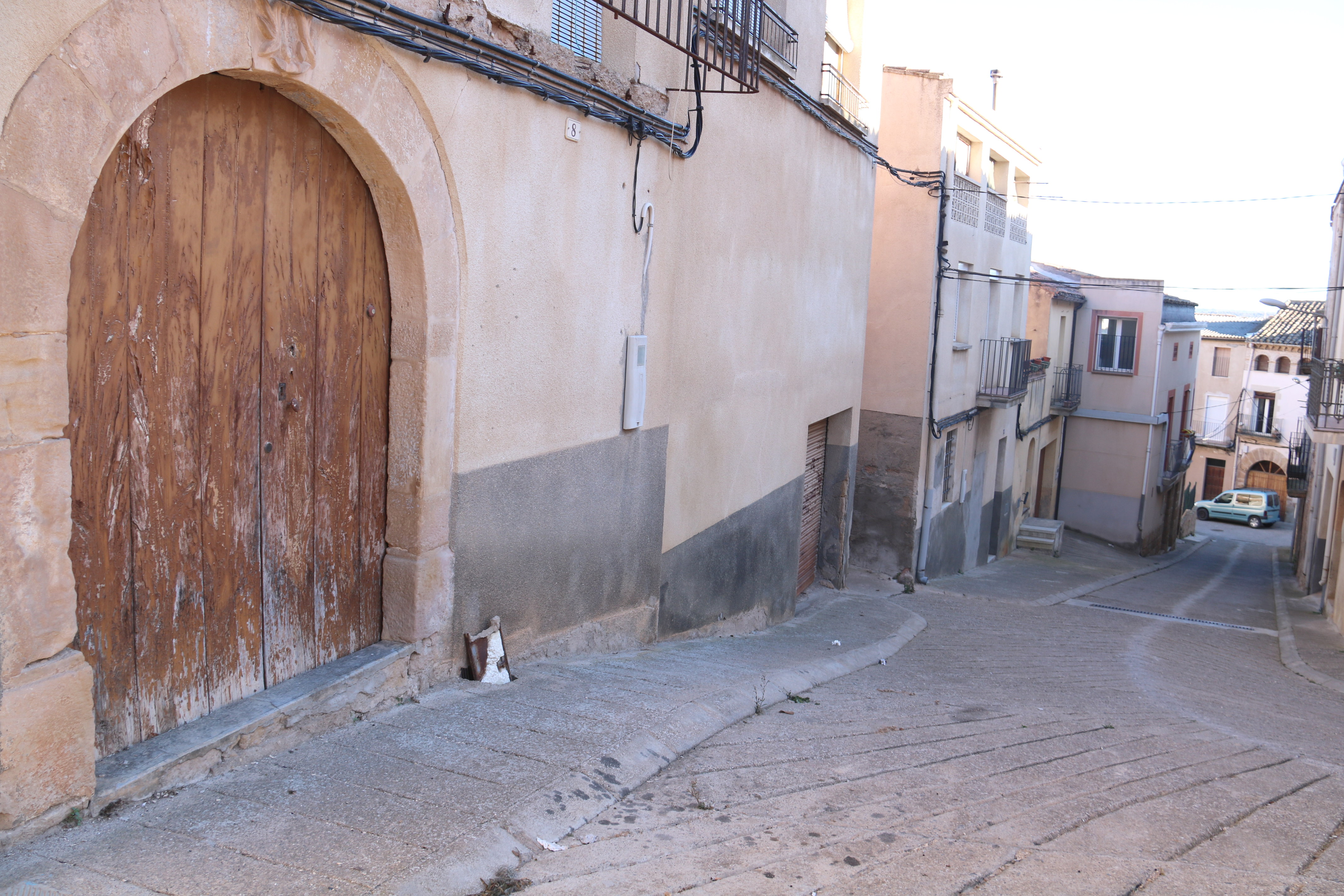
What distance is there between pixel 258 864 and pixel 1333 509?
17337mm

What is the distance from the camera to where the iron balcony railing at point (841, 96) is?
9.88m

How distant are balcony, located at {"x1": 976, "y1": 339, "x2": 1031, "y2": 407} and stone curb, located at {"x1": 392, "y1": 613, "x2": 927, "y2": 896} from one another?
1288 centimetres

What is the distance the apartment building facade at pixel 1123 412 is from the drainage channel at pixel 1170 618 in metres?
12.7

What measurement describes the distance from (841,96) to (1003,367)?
9185 millimetres

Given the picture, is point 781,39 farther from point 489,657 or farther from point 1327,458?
point 1327,458

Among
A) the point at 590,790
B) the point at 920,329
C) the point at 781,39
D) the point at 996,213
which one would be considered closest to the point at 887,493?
the point at 920,329

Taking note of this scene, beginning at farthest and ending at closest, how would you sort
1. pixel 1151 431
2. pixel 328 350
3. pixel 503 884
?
pixel 1151 431
pixel 328 350
pixel 503 884

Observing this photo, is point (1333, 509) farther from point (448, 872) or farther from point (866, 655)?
point (448, 872)

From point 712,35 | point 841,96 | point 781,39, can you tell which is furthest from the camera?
point 841,96

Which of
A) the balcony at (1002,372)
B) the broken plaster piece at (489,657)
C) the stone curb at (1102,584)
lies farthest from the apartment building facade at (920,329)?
the broken plaster piece at (489,657)

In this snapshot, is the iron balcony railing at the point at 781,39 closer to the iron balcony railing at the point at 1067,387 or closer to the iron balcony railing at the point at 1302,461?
the iron balcony railing at the point at 1302,461

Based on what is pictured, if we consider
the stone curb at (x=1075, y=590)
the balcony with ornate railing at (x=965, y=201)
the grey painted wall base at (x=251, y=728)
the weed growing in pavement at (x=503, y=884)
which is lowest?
the stone curb at (x=1075, y=590)

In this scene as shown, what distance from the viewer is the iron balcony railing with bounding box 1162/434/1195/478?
28.9 metres

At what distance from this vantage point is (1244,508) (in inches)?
1522
